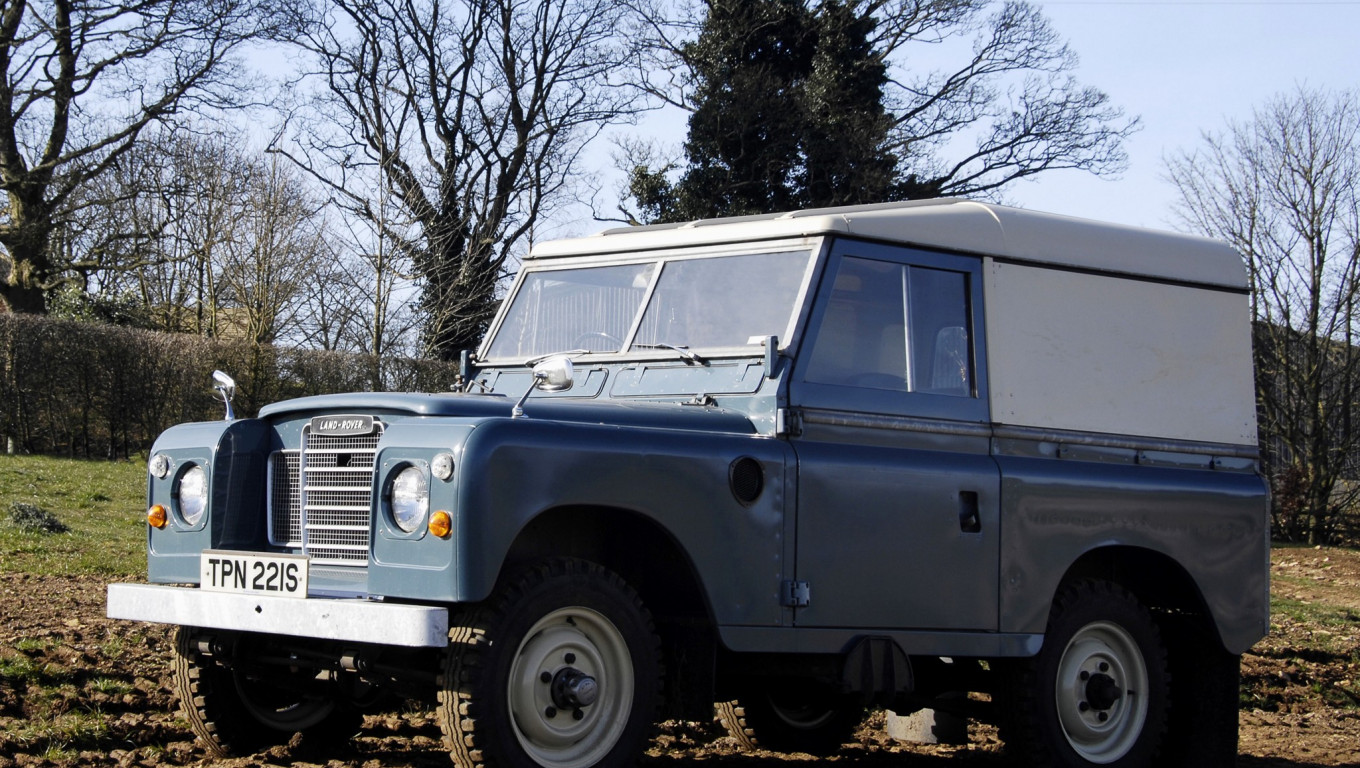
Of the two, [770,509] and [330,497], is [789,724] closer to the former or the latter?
[770,509]

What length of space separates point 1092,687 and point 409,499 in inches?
146

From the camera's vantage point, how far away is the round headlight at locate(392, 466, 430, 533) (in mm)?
5094

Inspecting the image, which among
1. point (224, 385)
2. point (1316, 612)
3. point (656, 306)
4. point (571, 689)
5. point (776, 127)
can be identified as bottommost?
point (1316, 612)

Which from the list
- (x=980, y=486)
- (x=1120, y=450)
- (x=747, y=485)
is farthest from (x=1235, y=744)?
(x=747, y=485)

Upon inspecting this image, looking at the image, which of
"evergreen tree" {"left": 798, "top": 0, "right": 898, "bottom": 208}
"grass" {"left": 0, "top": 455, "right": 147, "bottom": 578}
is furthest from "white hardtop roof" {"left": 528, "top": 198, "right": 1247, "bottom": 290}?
"evergreen tree" {"left": 798, "top": 0, "right": 898, "bottom": 208}

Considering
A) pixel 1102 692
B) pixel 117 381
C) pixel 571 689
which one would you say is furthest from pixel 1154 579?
pixel 117 381

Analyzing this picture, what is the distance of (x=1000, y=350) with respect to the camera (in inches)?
275

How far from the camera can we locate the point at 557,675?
208 inches

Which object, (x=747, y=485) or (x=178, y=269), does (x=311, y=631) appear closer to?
(x=747, y=485)

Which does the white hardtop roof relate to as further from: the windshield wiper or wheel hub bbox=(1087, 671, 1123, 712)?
wheel hub bbox=(1087, 671, 1123, 712)

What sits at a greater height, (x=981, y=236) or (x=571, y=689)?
(x=981, y=236)

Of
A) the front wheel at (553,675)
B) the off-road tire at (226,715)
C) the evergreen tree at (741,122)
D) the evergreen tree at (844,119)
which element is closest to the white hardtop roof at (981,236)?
the front wheel at (553,675)

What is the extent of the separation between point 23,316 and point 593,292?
1725cm

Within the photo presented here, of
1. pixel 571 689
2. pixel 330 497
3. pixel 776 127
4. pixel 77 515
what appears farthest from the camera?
pixel 776 127
